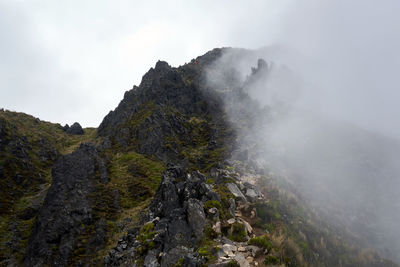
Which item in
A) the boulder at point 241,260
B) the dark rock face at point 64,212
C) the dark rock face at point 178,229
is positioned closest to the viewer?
the boulder at point 241,260

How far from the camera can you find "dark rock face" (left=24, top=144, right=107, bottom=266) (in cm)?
1822

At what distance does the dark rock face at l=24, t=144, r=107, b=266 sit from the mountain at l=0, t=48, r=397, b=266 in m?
0.10

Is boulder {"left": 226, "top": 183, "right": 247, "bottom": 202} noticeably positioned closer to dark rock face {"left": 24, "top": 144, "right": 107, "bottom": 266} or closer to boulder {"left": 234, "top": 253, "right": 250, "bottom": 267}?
boulder {"left": 234, "top": 253, "right": 250, "bottom": 267}

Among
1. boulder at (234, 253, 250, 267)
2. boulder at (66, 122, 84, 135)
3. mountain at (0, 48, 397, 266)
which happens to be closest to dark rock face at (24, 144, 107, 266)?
mountain at (0, 48, 397, 266)

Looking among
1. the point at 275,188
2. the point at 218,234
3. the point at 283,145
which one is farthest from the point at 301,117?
the point at 218,234

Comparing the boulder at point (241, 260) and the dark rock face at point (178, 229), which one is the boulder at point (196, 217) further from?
the boulder at point (241, 260)

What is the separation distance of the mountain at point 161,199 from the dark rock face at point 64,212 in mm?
99

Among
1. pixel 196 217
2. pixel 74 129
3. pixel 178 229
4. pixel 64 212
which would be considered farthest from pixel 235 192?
pixel 74 129

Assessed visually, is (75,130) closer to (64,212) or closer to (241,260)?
(64,212)

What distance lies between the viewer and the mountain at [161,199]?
10.5 m

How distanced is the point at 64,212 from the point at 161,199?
11.7 m

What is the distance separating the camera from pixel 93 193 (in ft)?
83.6

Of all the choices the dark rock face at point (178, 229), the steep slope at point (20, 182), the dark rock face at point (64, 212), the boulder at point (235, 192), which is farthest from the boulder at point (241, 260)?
the steep slope at point (20, 182)

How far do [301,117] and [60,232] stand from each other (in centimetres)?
5124
